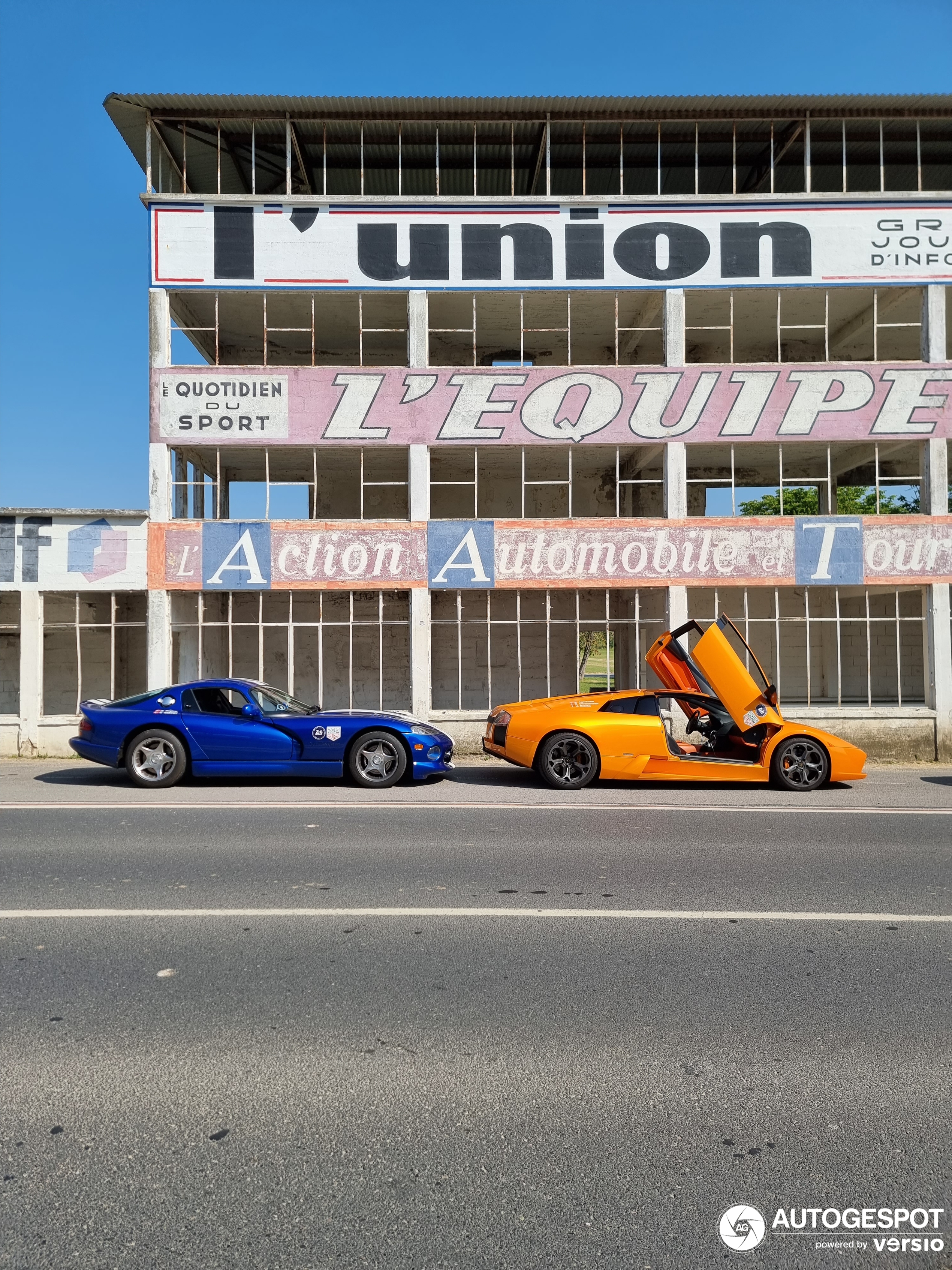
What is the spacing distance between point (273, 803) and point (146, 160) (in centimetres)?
1302

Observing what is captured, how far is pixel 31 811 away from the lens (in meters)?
8.83

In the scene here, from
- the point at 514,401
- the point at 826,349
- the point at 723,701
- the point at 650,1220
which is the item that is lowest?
the point at 650,1220

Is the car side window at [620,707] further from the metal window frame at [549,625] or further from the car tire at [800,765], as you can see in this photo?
the metal window frame at [549,625]

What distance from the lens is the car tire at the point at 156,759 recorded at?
1041 cm

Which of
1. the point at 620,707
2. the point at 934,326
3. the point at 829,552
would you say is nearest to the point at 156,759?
the point at 620,707

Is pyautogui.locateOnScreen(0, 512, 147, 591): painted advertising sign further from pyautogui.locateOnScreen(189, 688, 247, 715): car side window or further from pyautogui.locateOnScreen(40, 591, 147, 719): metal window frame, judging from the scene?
pyautogui.locateOnScreen(189, 688, 247, 715): car side window

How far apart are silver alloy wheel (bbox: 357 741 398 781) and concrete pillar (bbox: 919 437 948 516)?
35.5 ft

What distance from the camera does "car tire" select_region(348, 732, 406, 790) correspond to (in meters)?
10.4

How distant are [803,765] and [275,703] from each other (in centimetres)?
664

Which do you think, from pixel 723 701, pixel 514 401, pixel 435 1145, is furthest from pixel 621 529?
pixel 435 1145

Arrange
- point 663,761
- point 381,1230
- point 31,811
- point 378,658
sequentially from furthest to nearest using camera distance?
point 378,658
point 663,761
point 31,811
point 381,1230

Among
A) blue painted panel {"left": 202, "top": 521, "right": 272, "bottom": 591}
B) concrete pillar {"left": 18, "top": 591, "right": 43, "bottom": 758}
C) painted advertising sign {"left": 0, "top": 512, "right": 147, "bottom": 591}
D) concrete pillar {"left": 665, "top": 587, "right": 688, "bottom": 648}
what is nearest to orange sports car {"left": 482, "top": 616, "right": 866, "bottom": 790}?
concrete pillar {"left": 665, "top": 587, "right": 688, "bottom": 648}

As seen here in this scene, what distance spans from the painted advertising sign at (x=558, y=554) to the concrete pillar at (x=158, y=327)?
9.77 feet

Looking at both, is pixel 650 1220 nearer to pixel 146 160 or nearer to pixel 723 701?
pixel 723 701
